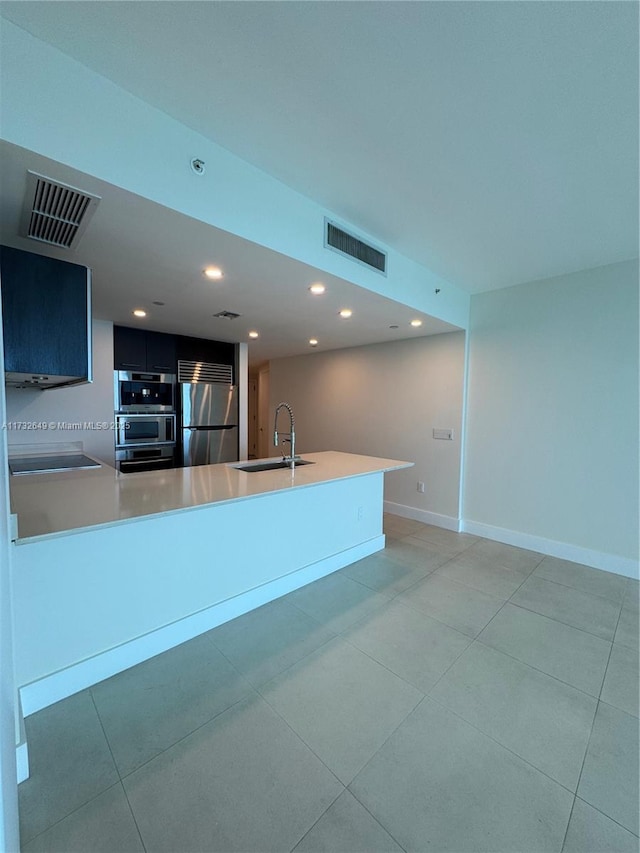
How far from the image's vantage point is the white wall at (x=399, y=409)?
4.03m

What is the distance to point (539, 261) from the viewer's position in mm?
2904

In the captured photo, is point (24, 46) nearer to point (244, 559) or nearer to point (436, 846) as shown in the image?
point (244, 559)

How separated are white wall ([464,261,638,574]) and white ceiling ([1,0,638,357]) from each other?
1039 millimetres

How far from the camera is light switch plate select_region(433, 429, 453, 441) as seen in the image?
4.00 m

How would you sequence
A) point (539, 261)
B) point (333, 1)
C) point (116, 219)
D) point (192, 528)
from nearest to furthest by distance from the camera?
point (333, 1) < point (116, 219) < point (192, 528) < point (539, 261)

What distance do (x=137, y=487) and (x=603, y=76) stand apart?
9.42 ft

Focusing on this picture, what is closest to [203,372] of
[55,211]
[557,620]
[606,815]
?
[55,211]

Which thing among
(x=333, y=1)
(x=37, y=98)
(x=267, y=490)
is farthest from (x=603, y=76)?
(x=267, y=490)

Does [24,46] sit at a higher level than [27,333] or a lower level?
higher

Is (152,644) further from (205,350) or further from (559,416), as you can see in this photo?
(559,416)

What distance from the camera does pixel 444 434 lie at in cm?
405

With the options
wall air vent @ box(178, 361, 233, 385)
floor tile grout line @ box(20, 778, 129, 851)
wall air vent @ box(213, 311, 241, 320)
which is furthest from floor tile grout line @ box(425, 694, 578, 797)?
wall air vent @ box(178, 361, 233, 385)

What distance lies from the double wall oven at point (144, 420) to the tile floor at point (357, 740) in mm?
2531

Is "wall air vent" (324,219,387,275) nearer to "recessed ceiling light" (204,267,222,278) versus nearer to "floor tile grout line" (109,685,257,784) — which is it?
"recessed ceiling light" (204,267,222,278)
